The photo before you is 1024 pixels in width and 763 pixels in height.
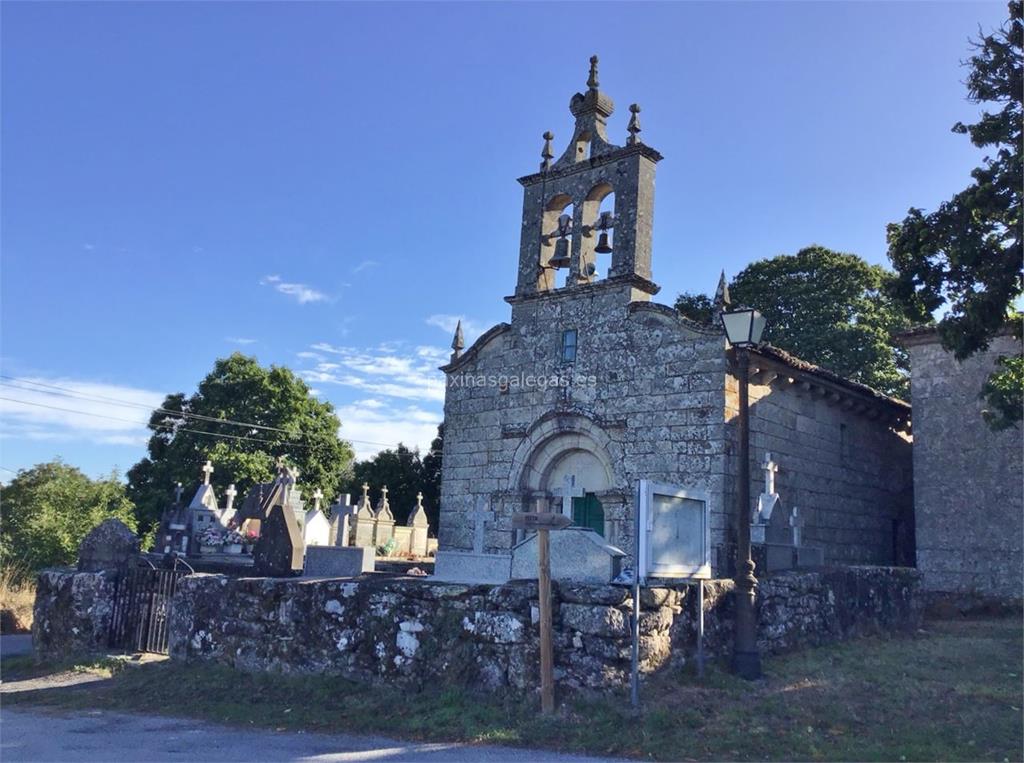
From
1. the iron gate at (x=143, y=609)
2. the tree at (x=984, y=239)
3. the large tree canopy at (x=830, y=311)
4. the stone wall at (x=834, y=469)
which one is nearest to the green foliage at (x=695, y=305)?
the large tree canopy at (x=830, y=311)

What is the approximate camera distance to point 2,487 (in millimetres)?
31797

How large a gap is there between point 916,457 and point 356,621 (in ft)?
42.1

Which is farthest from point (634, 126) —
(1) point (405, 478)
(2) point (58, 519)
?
(1) point (405, 478)

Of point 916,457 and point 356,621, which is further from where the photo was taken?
point 916,457

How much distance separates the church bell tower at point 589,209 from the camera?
1497 cm

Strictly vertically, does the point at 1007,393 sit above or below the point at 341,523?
above

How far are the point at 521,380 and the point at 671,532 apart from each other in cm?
785

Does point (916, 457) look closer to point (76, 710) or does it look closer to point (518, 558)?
point (518, 558)

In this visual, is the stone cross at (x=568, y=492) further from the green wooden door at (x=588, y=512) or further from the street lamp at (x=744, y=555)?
the street lamp at (x=744, y=555)

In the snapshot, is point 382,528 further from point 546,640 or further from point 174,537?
point 546,640

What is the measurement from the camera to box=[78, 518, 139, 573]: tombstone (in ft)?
37.1

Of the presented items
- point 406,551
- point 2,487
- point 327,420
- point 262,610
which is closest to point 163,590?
point 262,610

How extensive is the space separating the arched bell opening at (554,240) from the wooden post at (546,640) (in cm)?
924

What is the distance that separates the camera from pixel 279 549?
10.7m
